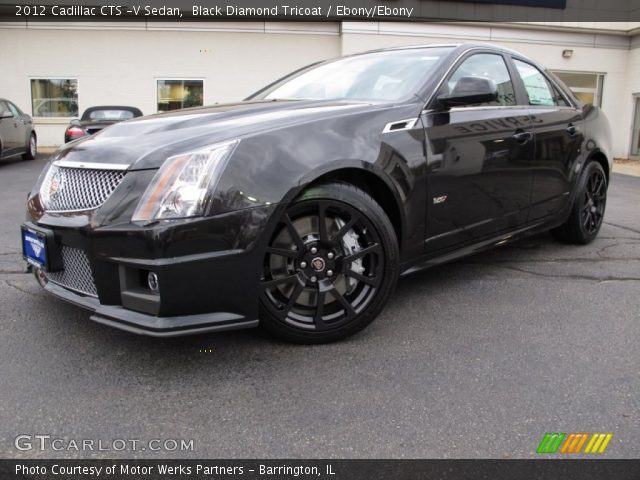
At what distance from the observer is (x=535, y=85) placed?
4273 millimetres

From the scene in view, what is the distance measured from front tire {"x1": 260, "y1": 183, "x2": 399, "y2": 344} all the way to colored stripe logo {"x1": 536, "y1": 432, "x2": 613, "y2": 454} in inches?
41.4

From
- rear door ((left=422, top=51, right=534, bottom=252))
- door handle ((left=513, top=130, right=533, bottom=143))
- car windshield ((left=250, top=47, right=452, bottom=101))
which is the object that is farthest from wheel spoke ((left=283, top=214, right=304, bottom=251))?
door handle ((left=513, top=130, right=533, bottom=143))

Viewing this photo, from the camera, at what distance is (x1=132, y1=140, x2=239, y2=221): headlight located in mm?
2334

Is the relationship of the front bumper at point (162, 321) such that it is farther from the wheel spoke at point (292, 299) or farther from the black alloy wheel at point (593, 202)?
the black alloy wheel at point (593, 202)

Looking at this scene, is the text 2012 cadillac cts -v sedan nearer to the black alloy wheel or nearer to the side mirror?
the side mirror

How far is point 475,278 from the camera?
3980 millimetres

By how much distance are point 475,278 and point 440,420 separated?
76.6 inches

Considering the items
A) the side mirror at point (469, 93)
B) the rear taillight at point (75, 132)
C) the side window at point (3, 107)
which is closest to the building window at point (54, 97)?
the side window at point (3, 107)

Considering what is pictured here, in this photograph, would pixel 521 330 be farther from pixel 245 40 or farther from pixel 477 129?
pixel 245 40

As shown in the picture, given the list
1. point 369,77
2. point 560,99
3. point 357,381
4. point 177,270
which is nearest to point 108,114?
point 369,77

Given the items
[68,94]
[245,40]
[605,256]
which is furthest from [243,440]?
[68,94]

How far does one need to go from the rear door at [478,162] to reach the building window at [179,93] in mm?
14513

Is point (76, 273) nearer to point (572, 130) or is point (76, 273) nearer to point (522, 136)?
point (522, 136)

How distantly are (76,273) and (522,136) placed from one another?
9.33ft
